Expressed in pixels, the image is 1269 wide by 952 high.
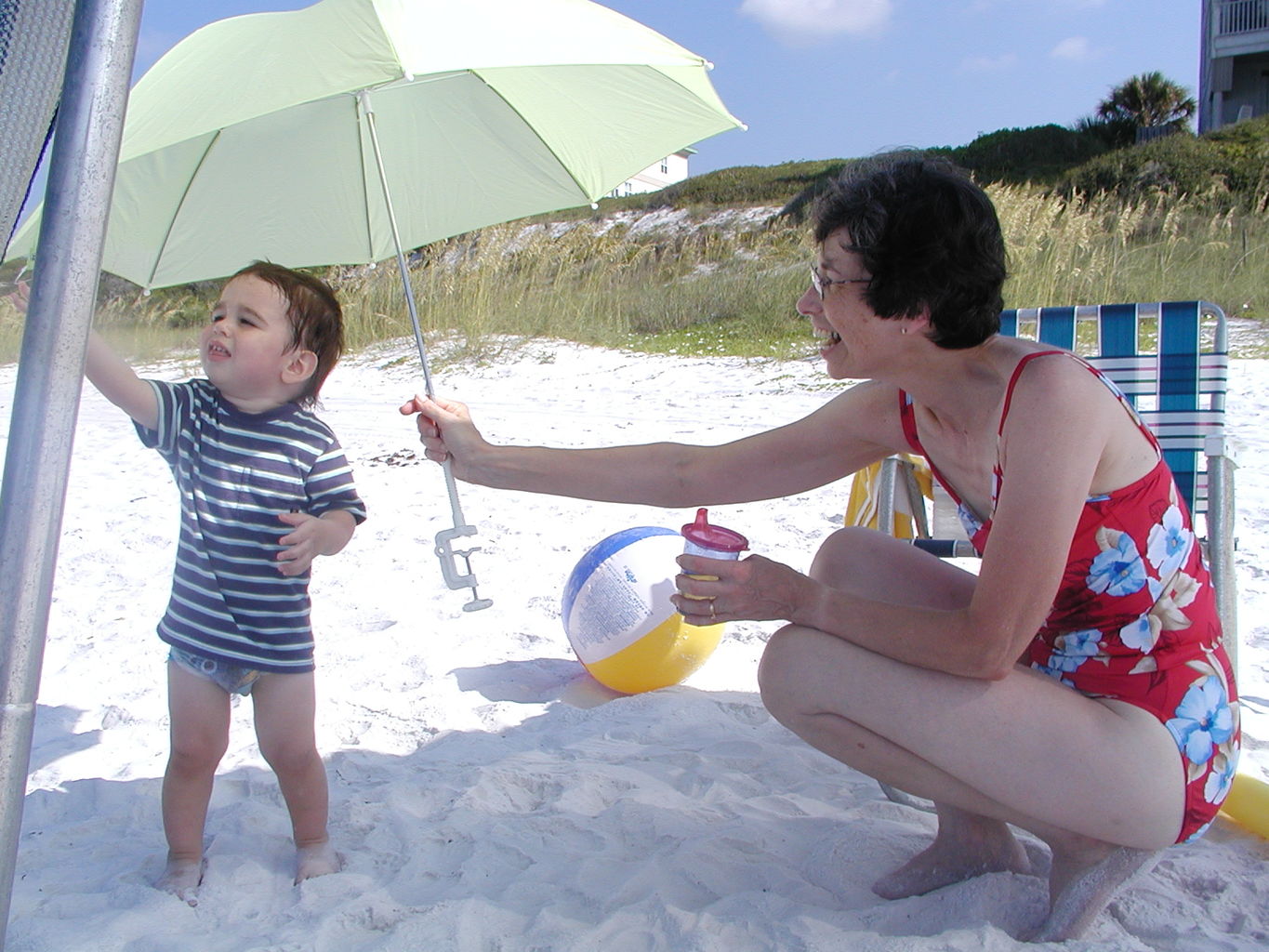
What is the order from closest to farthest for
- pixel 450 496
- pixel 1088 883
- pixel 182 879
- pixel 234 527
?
1. pixel 1088 883
2. pixel 182 879
3. pixel 234 527
4. pixel 450 496

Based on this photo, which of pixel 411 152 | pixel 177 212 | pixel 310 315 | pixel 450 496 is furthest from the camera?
pixel 411 152

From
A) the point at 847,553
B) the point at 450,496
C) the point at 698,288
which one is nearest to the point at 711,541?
the point at 847,553

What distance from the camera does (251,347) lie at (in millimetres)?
2311

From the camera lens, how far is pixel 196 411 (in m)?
2.30

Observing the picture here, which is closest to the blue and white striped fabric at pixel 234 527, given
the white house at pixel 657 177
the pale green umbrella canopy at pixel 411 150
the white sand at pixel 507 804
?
the white sand at pixel 507 804

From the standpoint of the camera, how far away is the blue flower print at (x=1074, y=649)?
1890 millimetres

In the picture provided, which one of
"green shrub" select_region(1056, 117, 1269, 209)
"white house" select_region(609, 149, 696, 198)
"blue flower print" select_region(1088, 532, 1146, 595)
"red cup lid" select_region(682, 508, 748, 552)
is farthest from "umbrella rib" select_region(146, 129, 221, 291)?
"white house" select_region(609, 149, 696, 198)

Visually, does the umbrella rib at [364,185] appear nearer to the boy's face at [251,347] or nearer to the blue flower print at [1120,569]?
the boy's face at [251,347]

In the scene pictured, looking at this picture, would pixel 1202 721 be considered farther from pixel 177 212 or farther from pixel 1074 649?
pixel 177 212

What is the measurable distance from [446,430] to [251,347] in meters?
0.46

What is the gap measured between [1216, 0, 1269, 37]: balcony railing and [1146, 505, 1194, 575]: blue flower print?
2686 cm

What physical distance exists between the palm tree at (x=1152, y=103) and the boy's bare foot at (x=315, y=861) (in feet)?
95.2

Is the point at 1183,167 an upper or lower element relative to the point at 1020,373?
upper

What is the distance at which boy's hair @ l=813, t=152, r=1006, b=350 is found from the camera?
1811mm
